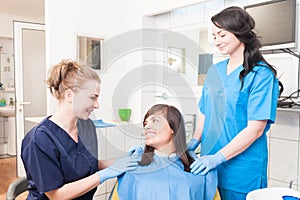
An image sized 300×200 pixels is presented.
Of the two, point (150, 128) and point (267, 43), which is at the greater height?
point (267, 43)

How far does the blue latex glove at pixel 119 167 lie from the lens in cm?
101

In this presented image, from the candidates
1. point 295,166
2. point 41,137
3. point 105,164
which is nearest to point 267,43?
point 295,166

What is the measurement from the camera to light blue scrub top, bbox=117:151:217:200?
1.05m

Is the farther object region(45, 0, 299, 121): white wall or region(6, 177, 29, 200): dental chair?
region(45, 0, 299, 121): white wall

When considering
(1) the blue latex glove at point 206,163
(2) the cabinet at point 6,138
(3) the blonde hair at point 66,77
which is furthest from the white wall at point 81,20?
(2) the cabinet at point 6,138

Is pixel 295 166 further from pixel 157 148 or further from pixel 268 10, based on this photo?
pixel 157 148

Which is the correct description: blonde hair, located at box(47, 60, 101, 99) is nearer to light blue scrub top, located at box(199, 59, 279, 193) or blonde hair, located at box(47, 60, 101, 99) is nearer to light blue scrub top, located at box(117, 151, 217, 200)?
light blue scrub top, located at box(117, 151, 217, 200)

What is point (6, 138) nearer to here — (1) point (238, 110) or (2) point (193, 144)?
(2) point (193, 144)

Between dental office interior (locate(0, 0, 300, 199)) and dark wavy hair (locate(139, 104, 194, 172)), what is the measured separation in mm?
26

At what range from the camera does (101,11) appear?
2.29 m

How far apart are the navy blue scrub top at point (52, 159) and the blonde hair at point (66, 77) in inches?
5.9

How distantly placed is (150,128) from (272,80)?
463mm

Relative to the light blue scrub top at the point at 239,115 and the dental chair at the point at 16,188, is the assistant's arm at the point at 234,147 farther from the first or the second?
the dental chair at the point at 16,188

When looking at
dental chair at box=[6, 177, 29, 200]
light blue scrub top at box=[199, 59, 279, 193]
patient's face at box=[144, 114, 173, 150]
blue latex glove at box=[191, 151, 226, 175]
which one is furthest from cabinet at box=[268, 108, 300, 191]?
dental chair at box=[6, 177, 29, 200]
